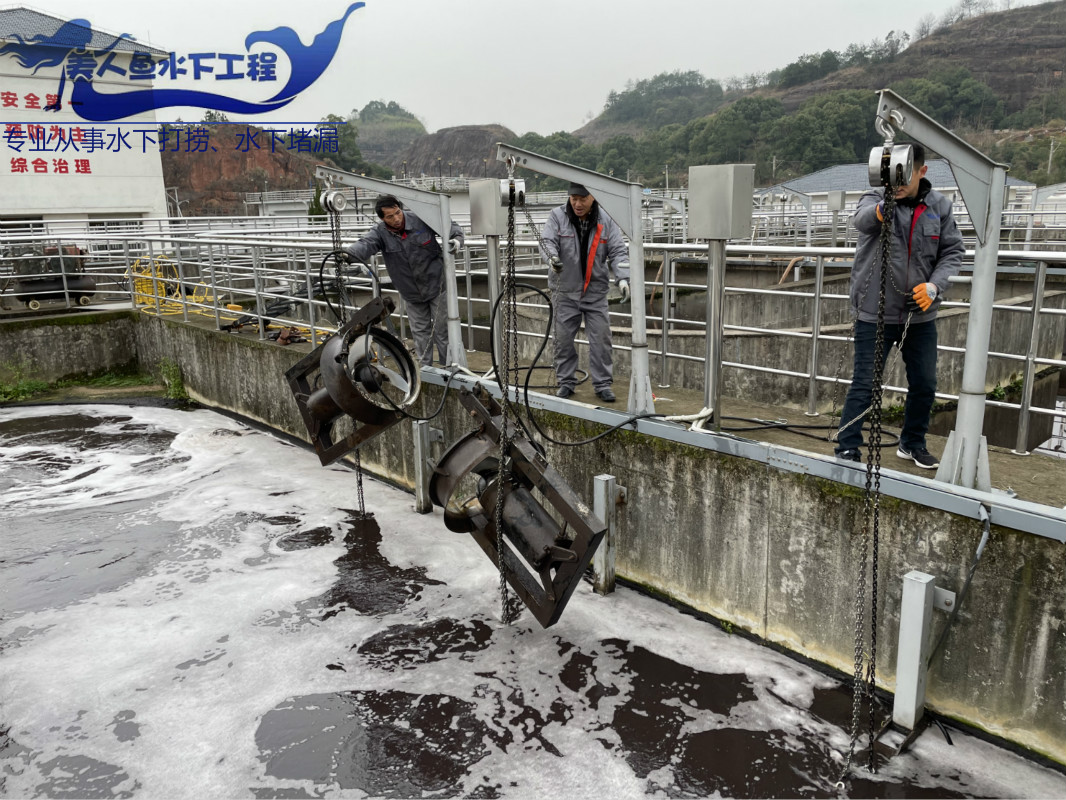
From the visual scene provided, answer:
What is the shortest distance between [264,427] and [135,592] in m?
4.23

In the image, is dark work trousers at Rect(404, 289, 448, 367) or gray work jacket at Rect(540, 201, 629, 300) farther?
dark work trousers at Rect(404, 289, 448, 367)

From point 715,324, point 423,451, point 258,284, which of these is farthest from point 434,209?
point 258,284

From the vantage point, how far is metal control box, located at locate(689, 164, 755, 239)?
14.7ft

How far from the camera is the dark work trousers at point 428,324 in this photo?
730 cm

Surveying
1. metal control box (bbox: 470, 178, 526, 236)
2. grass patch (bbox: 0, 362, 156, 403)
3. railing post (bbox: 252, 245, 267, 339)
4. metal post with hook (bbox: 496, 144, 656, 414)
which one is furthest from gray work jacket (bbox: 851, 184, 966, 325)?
grass patch (bbox: 0, 362, 156, 403)

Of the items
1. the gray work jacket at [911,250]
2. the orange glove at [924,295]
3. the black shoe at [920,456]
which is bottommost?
the black shoe at [920,456]

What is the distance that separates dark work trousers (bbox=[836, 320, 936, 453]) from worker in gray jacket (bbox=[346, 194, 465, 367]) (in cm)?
344

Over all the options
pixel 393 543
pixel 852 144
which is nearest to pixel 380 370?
pixel 393 543

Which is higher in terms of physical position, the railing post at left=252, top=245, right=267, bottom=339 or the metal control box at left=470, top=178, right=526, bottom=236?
the metal control box at left=470, top=178, right=526, bottom=236

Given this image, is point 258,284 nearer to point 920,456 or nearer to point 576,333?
point 576,333

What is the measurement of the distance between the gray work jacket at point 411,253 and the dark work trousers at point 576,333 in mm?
1241

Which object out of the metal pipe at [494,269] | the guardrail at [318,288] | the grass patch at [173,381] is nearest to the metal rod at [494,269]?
the metal pipe at [494,269]

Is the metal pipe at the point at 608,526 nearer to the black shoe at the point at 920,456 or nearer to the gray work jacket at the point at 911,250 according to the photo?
the black shoe at the point at 920,456

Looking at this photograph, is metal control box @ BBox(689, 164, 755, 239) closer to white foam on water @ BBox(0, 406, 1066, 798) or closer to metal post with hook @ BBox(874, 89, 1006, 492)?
metal post with hook @ BBox(874, 89, 1006, 492)
